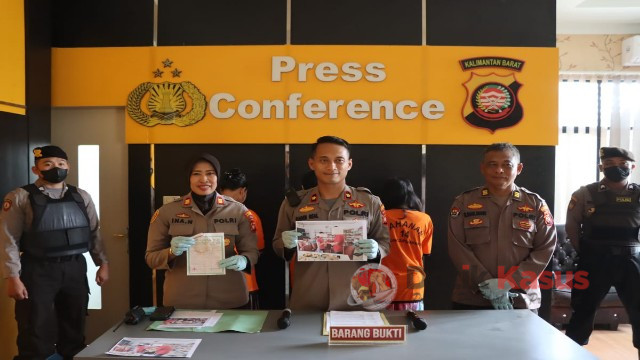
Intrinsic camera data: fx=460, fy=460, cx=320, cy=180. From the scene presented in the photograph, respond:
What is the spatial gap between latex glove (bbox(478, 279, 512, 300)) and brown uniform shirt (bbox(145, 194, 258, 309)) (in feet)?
4.42

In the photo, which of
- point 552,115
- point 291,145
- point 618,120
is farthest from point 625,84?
point 291,145

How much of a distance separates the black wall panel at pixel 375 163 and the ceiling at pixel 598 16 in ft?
9.71

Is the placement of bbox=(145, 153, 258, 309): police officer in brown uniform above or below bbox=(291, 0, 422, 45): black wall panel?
below

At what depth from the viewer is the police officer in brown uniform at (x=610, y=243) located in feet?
12.3

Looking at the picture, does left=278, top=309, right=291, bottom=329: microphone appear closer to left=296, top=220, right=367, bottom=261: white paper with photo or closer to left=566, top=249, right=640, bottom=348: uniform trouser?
left=296, top=220, right=367, bottom=261: white paper with photo

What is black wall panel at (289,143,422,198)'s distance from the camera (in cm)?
414

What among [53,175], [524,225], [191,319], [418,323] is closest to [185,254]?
[191,319]

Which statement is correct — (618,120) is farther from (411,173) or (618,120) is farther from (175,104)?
(175,104)

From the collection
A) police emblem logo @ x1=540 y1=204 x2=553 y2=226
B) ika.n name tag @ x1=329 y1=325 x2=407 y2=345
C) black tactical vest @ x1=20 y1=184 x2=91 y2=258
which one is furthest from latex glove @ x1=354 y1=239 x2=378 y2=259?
black tactical vest @ x1=20 y1=184 x2=91 y2=258

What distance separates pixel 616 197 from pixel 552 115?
2.86 ft

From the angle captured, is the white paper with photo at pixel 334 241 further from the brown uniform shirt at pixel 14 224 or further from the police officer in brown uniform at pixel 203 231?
the brown uniform shirt at pixel 14 224

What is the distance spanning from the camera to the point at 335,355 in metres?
1.82

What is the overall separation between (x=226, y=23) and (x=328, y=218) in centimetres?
245

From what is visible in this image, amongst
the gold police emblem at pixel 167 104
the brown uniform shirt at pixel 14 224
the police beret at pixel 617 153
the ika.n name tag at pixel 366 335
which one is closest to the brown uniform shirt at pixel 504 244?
the ika.n name tag at pixel 366 335
